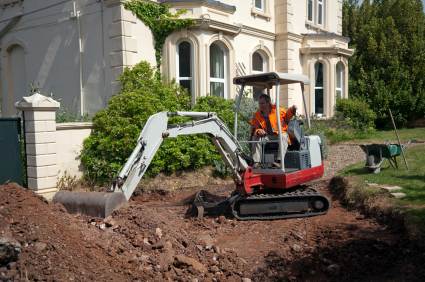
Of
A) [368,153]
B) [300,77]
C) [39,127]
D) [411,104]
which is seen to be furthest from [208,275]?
[411,104]

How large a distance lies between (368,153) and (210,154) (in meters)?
3.64

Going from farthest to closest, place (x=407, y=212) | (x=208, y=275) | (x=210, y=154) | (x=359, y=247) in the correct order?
1. (x=210, y=154)
2. (x=407, y=212)
3. (x=359, y=247)
4. (x=208, y=275)

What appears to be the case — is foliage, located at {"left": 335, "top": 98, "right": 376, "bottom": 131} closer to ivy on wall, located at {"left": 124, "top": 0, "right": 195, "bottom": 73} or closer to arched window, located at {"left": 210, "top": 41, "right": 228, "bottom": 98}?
arched window, located at {"left": 210, "top": 41, "right": 228, "bottom": 98}

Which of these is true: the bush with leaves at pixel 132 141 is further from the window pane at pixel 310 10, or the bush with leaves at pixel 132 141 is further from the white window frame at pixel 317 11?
the white window frame at pixel 317 11

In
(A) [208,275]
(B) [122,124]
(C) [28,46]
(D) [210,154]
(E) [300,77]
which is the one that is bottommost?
(A) [208,275]

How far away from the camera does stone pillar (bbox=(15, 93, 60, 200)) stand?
9.35 m

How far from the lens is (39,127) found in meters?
9.46

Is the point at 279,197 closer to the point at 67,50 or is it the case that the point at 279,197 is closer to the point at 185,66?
the point at 185,66

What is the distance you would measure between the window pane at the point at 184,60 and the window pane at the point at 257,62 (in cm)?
423

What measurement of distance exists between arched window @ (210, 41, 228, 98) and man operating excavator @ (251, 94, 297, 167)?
6.91 m

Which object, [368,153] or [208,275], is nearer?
[208,275]

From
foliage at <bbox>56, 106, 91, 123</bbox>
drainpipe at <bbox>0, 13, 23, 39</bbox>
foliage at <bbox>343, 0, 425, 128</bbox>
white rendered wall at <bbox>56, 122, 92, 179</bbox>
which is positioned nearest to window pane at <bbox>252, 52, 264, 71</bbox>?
foliage at <bbox>343, 0, 425, 128</bbox>

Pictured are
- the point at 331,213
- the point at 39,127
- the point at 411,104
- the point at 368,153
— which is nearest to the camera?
the point at 331,213

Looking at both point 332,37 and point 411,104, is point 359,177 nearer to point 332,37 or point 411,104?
point 332,37
